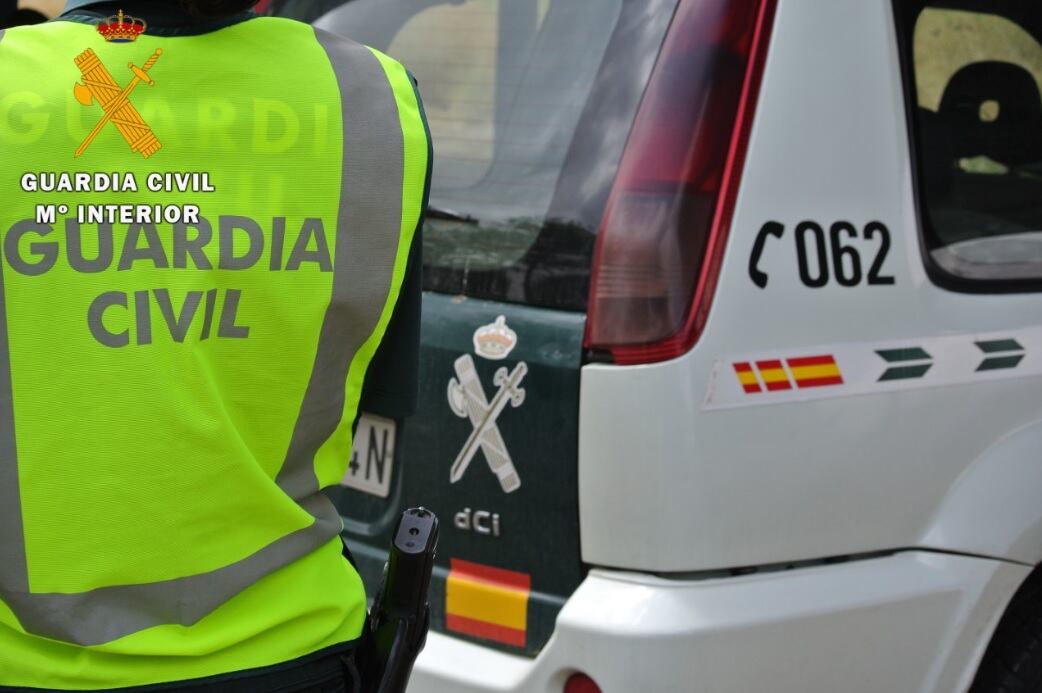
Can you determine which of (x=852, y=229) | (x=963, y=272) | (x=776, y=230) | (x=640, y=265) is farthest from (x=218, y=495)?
(x=963, y=272)

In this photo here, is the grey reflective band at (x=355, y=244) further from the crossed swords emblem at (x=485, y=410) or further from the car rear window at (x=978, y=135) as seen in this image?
the car rear window at (x=978, y=135)

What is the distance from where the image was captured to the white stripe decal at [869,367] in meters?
2.28

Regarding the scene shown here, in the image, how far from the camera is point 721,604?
2303 mm

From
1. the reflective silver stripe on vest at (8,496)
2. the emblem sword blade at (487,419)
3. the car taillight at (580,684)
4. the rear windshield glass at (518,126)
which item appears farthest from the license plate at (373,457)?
the reflective silver stripe on vest at (8,496)

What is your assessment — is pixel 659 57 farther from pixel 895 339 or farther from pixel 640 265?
pixel 895 339

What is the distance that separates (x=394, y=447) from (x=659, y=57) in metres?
0.83

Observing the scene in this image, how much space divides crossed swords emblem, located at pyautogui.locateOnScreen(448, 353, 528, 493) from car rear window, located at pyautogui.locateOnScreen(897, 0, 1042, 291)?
77cm

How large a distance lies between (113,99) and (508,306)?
112 cm

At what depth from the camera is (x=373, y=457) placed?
2.61 meters

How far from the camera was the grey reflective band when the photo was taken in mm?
1523

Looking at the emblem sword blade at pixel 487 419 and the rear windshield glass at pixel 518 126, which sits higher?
the rear windshield glass at pixel 518 126

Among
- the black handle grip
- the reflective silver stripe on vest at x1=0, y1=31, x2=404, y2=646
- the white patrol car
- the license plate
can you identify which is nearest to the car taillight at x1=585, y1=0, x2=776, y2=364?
the white patrol car

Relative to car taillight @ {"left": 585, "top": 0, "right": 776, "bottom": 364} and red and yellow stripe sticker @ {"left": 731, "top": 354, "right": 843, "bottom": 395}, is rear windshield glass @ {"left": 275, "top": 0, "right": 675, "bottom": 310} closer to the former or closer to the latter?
car taillight @ {"left": 585, "top": 0, "right": 776, "bottom": 364}

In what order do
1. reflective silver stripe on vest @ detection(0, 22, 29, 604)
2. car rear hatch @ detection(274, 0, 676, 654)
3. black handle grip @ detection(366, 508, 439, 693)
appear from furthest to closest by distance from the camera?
car rear hatch @ detection(274, 0, 676, 654) → black handle grip @ detection(366, 508, 439, 693) → reflective silver stripe on vest @ detection(0, 22, 29, 604)
